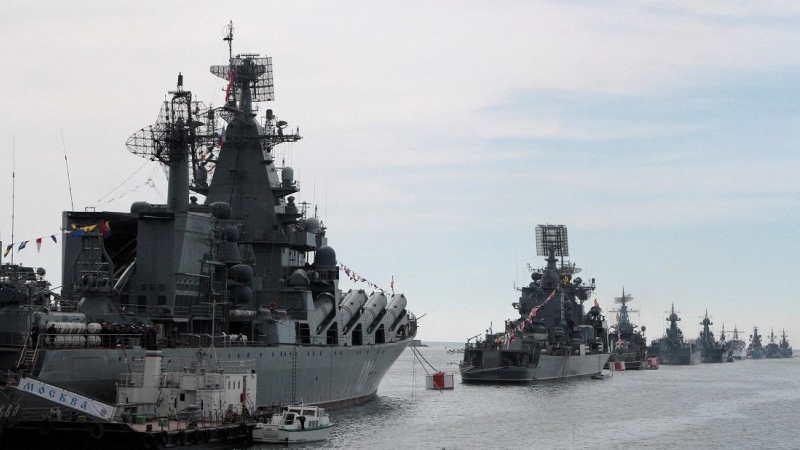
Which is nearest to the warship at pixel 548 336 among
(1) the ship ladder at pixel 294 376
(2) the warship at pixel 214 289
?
(2) the warship at pixel 214 289

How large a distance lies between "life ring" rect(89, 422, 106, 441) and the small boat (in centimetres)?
737

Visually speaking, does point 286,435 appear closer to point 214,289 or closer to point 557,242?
point 214,289

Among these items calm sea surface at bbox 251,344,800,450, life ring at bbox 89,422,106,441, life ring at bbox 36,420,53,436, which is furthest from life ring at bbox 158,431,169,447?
calm sea surface at bbox 251,344,800,450

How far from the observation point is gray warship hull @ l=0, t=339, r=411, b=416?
4069 cm

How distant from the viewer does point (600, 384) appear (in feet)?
339

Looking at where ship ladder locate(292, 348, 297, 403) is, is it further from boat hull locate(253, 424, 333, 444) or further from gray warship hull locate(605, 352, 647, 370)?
gray warship hull locate(605, 352, 647, 370)

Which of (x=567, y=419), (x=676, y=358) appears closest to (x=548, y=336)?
(x=567, y=419)

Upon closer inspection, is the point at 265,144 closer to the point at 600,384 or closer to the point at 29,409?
the point at 29,409

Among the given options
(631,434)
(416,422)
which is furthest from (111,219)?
(631,434)

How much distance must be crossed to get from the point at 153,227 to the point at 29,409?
12.4m

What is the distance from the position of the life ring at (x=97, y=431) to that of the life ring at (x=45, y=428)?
166 cm

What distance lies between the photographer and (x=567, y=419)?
209 feet

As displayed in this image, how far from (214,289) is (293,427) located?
10.4 meters

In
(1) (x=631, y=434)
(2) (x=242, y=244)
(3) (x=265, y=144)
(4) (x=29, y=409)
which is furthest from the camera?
(3) (x=265, y=144)
